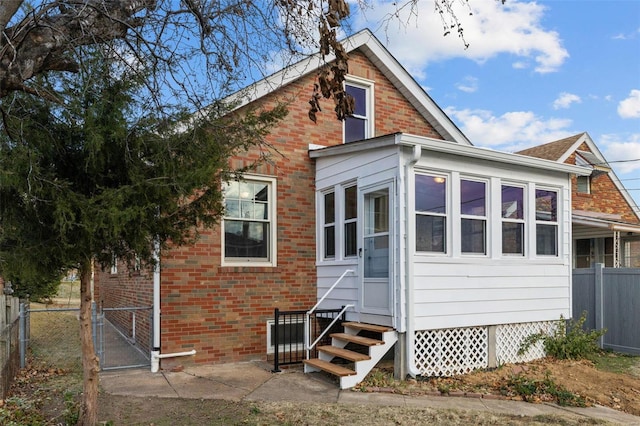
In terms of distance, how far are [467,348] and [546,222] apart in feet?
9.60

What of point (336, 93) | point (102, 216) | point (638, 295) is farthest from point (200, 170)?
point (638, 295)

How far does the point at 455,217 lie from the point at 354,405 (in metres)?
3.45

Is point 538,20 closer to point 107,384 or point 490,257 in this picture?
point 490,257

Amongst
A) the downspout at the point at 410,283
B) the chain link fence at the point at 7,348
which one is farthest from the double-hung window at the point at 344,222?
the chain link fence at the point at 7,348

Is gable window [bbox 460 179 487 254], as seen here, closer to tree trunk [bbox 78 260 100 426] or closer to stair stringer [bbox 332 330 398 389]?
stair stringer [bbox 332 330 398 389]

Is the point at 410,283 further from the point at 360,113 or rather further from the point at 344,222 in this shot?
the point at 360,113

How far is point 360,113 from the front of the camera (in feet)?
34.1

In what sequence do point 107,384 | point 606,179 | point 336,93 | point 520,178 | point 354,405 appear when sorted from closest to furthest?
point 336,93, point 354,405, point 107,384, point 520,178, point 606,179

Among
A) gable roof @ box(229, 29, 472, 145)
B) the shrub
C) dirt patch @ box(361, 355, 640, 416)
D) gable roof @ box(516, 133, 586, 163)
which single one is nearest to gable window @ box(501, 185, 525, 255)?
the shrub

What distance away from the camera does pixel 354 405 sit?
6.02 m

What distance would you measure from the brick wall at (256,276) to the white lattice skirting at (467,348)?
2482mm

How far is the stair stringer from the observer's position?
267 inches

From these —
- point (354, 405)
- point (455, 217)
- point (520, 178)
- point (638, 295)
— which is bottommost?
point (354, 405)

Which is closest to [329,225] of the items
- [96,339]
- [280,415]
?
[280,415]
